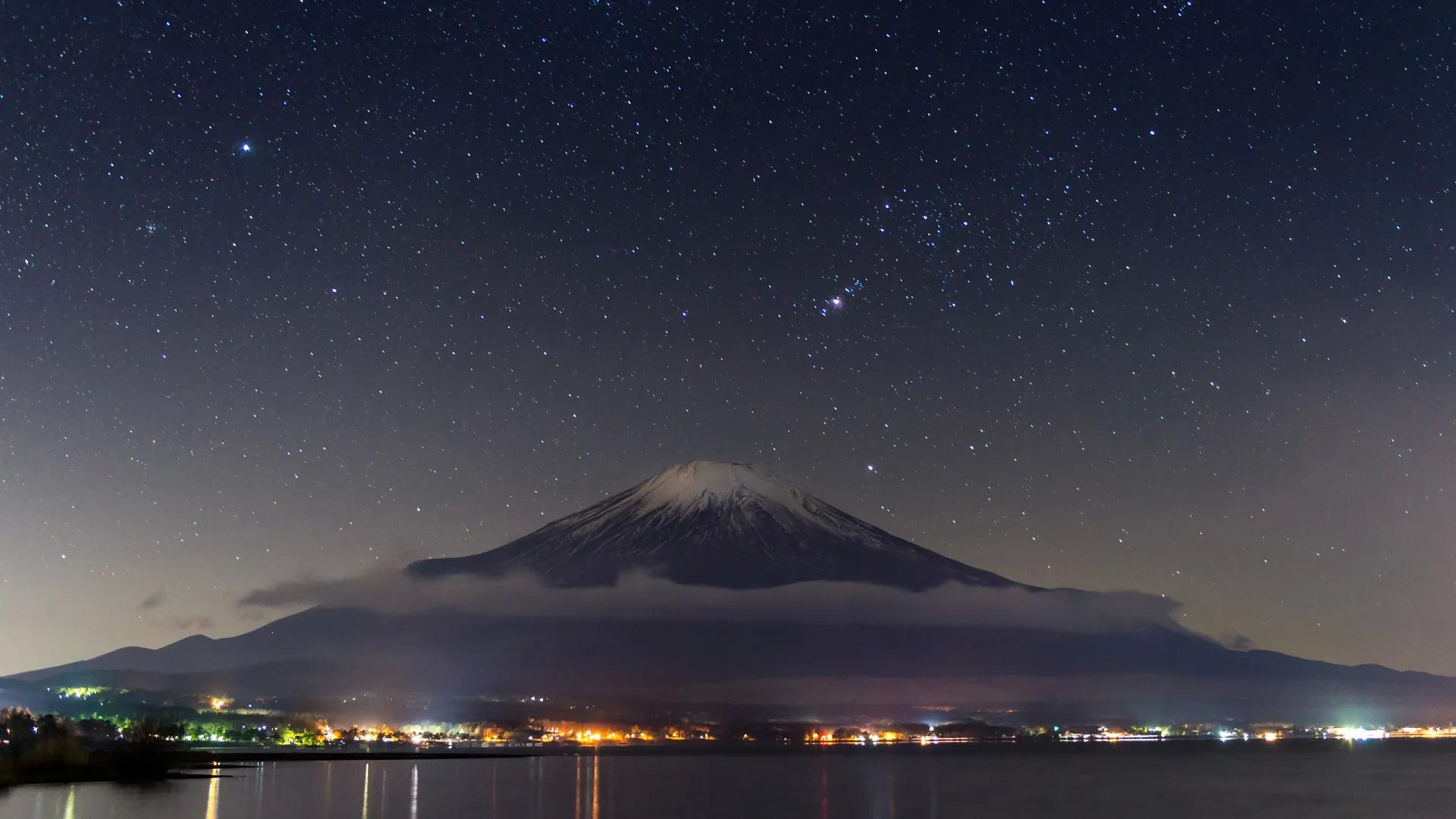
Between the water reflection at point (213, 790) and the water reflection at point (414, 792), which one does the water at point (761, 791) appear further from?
the water reflection at point (213, 790)

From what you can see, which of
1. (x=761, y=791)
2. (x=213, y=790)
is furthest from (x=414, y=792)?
(x=761, y=791)

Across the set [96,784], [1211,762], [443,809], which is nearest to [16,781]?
[96,784]

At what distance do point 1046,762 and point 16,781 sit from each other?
348ft

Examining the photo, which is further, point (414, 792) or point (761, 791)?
point (761, 791)

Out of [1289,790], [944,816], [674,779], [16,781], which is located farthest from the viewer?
[674,779]

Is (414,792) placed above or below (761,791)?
above

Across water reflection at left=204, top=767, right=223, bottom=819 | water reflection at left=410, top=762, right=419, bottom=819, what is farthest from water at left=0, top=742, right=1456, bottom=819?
water reflection at left=204, top=767, right=223, bottom=819

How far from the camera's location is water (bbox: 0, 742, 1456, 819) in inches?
2707

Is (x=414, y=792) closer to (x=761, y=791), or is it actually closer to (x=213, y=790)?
(x=213, y=790)

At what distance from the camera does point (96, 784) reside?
282 feet

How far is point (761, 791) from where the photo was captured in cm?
9306

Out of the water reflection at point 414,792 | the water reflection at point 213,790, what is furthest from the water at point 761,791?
the water reflection at point 213,790

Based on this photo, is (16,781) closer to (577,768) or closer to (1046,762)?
(577,768)

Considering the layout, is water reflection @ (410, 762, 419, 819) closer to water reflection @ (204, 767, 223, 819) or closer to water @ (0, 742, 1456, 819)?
water @ (0, 742, 1456, 819)
